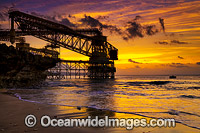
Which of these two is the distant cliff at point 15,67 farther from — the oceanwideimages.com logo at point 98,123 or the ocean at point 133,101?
the oceanwideimages.com logo at point 98,123

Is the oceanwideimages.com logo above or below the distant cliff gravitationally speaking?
below

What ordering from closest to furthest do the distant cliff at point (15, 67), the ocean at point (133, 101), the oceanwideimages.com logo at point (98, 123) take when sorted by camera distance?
1. the oceanwideimages.com logo at point (98, 123)
2. the ocean at point (133, 101)
3. the distant cliff at point (15, 67)

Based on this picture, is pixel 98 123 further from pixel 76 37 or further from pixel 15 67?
pixel 76 37

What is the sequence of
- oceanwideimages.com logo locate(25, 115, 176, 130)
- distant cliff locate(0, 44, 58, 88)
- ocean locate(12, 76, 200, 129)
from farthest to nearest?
distant cliff locate(0, 44, 58, 88) < ocean locate(12, 76, 200, 129) < oceanwideimages.com logo locate(25, 115, 176, 130)

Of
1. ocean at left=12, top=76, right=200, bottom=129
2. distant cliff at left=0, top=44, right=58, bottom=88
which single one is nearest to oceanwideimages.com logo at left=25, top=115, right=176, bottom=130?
ocean at left=12, top=76, right=200, bottom=129

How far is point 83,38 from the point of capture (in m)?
72.9

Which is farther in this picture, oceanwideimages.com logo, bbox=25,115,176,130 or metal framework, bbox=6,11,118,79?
metal framework, bbox=6,11,118,79

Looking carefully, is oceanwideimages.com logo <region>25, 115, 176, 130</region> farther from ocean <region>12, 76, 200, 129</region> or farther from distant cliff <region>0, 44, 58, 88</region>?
distant cliff <region>0, 44, 58, 88</region>

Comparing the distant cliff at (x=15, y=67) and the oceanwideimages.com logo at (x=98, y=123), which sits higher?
the distant cliff at (x=15, y=67)

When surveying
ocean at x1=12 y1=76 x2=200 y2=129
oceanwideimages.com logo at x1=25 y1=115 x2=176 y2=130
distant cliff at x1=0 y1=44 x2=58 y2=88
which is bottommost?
ocean at x1=12 y1=76 x2=200 y2=129

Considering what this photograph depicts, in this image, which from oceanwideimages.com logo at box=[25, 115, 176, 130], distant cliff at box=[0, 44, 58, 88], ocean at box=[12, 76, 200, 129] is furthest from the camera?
distant cliff at box=[0, 44, 58, 88]

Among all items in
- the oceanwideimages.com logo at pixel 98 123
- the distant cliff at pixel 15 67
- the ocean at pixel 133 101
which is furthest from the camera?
the distant cliff at pixel 15 67

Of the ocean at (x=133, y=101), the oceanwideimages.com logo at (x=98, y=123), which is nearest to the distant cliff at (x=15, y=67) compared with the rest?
the ocean at (x=133, y=101)

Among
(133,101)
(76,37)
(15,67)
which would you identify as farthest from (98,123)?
(76,37)
